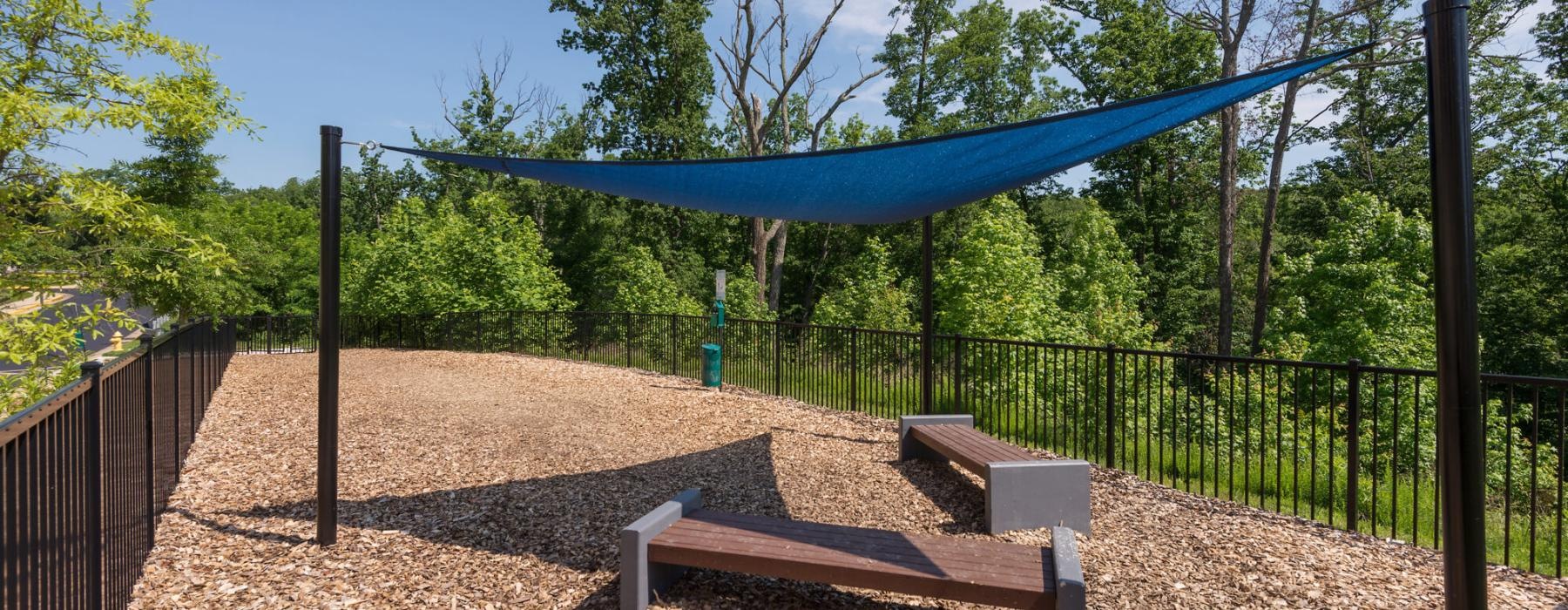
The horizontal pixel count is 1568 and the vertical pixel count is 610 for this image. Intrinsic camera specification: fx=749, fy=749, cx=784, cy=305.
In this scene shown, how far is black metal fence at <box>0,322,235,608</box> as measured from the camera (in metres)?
1.97

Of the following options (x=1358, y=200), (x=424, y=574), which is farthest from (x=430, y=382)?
(x=1358, y=200)

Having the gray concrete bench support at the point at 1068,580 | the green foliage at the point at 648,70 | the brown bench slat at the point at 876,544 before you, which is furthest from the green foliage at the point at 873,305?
the gray concrete bench support at the point at 1068,580

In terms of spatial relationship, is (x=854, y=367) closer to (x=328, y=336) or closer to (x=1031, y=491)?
(x=1031, y=491)

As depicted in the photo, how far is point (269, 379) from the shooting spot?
10273mm

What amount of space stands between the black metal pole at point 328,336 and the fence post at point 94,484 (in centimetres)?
90

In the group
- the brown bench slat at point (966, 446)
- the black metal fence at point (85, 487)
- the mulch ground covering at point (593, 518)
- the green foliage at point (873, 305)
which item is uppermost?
the green foliage at point (873, 305)

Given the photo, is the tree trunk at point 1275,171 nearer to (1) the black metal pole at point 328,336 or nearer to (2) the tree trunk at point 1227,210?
(2) the tree trunk at point 1227,210

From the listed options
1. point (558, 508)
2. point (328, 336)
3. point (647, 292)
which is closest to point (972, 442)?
point (558, 508)

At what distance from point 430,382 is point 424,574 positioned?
7.34m

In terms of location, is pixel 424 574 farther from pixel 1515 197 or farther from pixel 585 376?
pixel 1515 197

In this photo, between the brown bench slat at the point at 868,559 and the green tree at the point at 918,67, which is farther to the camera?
the green tree at the point at 918,67

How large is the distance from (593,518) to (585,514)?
0.10 metres

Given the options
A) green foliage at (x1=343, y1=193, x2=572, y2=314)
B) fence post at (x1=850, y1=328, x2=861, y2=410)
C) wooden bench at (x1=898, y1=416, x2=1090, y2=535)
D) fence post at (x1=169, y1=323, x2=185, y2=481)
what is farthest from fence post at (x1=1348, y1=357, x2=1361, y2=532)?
green foliage at (x1=343, y1=193, x2=572, y2=314)

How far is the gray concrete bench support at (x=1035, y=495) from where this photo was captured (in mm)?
4035
